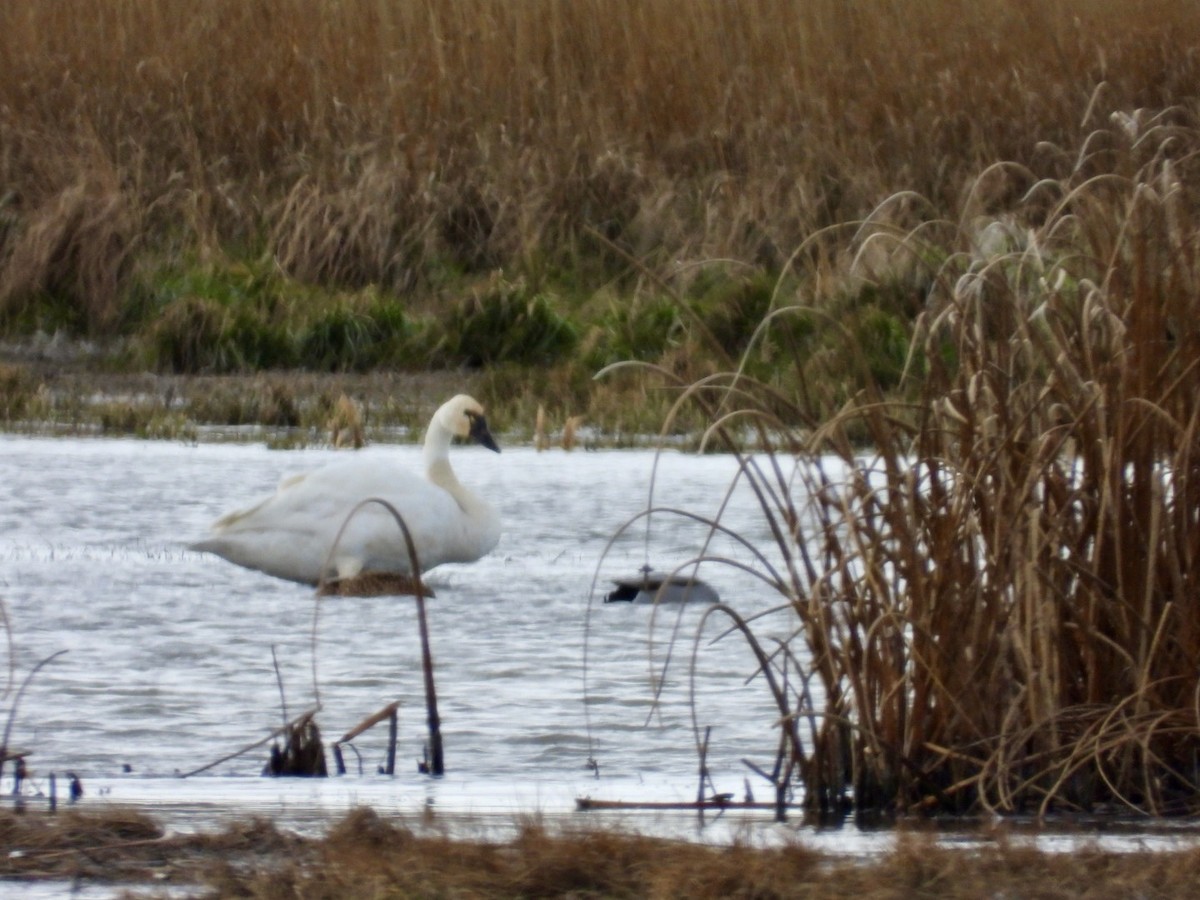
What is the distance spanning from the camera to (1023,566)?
324cm

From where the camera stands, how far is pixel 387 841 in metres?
2.77

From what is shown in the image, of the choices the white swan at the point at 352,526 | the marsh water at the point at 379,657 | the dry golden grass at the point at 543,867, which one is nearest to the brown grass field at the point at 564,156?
the marsh water at the point at 379,657

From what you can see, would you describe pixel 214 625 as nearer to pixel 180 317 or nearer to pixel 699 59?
pixel 180 317

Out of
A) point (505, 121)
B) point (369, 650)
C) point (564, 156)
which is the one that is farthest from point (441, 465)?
point (505, 121)

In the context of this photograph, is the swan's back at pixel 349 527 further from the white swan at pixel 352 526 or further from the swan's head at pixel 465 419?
the swan's head at pixel 465 419

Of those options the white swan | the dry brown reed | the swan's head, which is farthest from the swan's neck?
the dry brown reed

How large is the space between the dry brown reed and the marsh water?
3.05 meters

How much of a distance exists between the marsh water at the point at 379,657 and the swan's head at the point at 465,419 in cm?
15

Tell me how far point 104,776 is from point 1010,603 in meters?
1.36

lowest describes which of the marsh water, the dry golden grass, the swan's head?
the dry golden grass

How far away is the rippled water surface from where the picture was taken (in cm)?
362

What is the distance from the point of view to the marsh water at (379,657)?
11.4ft

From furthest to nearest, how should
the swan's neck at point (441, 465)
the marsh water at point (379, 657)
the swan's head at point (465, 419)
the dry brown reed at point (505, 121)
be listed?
the dry brown reed at point (505, 121) < the swan's head at point (465, 419) < the swan's neck at point (441, 465) < the marsh water at point (379, 657)

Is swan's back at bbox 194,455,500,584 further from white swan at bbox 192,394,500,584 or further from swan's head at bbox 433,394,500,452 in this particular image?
swan's head at bbox 433,394,500,452
